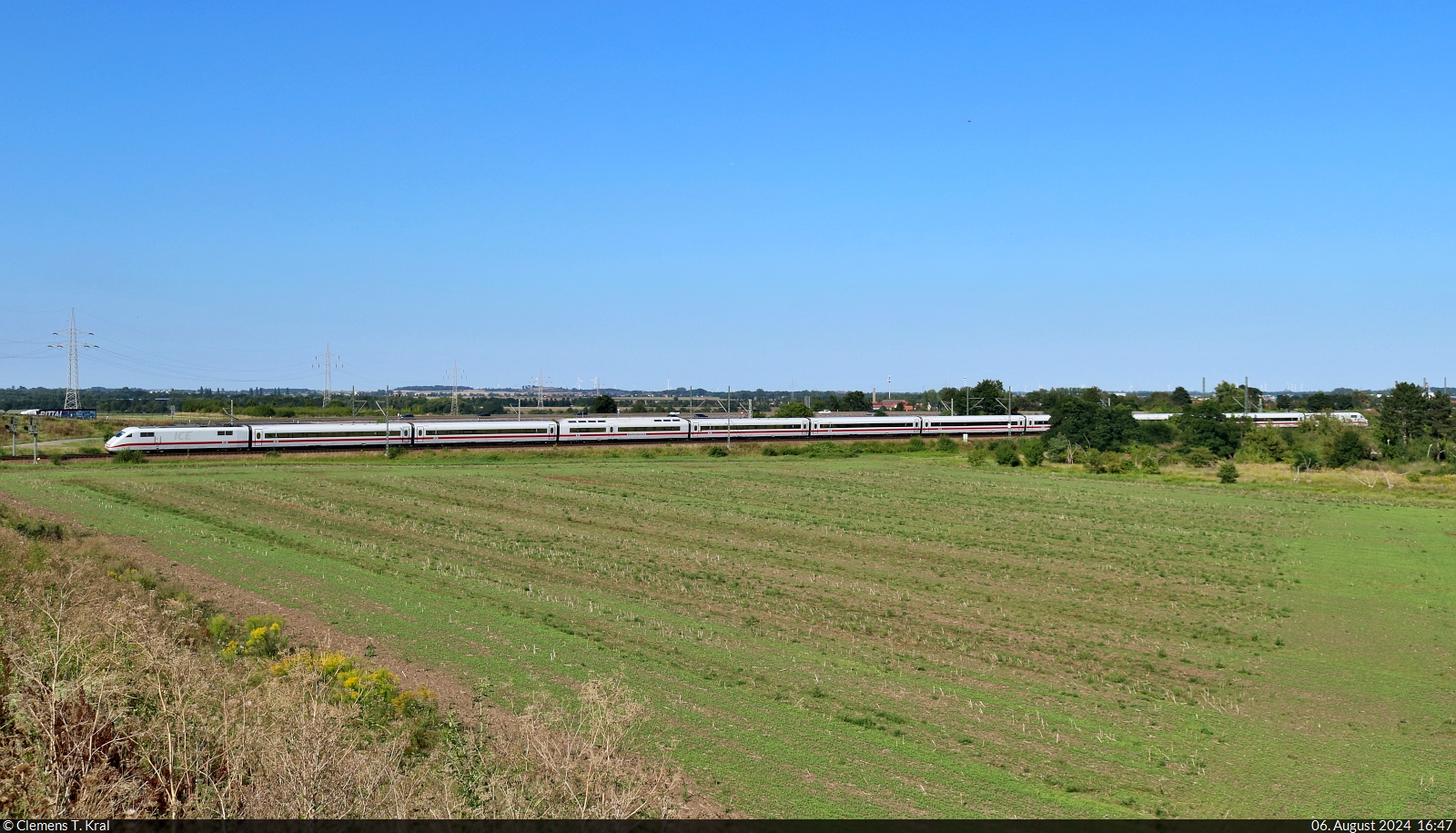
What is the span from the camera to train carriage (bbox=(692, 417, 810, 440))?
87.6 metres

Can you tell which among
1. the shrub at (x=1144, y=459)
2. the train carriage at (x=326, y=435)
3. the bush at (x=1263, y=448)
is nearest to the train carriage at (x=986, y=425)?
the bush at (x=1263, y=448)

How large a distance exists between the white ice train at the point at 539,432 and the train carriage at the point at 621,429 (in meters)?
0.08

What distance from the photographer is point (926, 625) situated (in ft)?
73.2

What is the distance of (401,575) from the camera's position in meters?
26.1

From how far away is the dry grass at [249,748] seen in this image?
932 cm

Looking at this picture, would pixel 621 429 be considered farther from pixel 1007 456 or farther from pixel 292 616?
pixel 292 616

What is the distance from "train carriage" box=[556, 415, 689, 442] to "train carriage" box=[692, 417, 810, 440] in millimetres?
2818

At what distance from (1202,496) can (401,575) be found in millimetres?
44281

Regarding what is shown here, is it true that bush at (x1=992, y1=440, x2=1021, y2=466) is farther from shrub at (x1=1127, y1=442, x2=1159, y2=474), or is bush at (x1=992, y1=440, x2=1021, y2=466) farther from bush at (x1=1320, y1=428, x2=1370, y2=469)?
bush at (x1=1320, y1=428, x2=1370, y2=469)

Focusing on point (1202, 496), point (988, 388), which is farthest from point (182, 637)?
point (988, 388)

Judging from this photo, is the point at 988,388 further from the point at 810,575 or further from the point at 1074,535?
the point at 810,575

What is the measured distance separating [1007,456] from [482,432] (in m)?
41.5

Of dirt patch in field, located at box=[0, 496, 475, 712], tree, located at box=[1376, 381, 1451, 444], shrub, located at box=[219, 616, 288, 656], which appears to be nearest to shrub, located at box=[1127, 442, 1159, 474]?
tree, located at box=[1376, 381, 1451, 444]

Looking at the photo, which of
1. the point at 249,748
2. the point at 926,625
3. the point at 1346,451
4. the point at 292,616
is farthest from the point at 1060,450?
the point at 249,748
